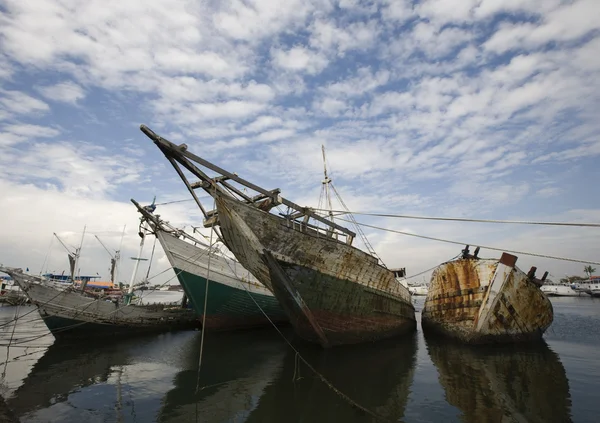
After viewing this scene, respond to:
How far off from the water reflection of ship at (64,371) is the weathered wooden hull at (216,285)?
3.87 meters

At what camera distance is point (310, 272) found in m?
10.9

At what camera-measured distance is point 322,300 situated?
11234 millimetres

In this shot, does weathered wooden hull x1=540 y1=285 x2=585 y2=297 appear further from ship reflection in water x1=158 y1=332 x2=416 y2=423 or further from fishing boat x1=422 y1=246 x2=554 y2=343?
ship reflection in water x1=158 y1=332 x2=416 y2=423

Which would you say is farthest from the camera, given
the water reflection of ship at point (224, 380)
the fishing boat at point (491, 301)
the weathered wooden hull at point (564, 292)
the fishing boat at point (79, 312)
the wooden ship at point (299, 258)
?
the weathered wooden hull at point (564, 292)

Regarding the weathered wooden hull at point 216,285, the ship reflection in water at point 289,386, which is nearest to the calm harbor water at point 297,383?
the ship reflection in water at point 289,386

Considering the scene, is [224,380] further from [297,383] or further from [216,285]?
[216,285]

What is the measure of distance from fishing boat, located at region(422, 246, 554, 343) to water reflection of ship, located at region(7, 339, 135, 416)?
1336 centimetres

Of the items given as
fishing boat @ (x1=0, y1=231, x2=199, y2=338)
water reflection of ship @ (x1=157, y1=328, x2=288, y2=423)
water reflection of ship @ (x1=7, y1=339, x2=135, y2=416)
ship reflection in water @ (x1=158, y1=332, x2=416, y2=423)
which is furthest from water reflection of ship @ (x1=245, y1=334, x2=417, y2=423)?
fishing boat @ (x1=0, y1=231, x2=199, y2=338)

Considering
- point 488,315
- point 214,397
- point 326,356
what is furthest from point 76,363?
point 488,315

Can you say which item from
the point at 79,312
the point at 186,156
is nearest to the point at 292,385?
the point at 186,156

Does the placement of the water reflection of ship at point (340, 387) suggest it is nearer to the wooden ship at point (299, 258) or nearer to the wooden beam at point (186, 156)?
the wooden ship at point (299, 258)

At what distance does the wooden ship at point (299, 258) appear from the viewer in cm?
1003

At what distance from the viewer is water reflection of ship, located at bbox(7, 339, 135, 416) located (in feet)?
23.6

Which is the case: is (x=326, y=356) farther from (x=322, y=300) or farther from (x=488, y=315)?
(x=488, y=315)
